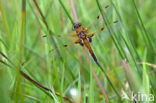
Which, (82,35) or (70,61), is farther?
Answer: (70,61)

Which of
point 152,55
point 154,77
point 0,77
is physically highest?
point 152,55

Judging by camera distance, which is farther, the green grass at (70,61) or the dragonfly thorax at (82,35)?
the dragonfly thorax at (82,35)

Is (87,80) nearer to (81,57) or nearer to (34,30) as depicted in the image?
(81,57)

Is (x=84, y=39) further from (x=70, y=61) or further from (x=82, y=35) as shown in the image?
(x=70, y=61)

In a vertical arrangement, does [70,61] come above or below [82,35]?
above

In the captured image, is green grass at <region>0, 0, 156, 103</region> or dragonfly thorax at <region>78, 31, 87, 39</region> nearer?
green grass at <region>0, 0, 156, 103</region>

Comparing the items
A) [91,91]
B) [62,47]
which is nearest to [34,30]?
[62,47]

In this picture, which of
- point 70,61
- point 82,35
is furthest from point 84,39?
point 70,61

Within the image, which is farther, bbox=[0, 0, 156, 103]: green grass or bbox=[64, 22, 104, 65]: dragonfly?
bbox=[64, 22, 104, 65]: dragonfly
